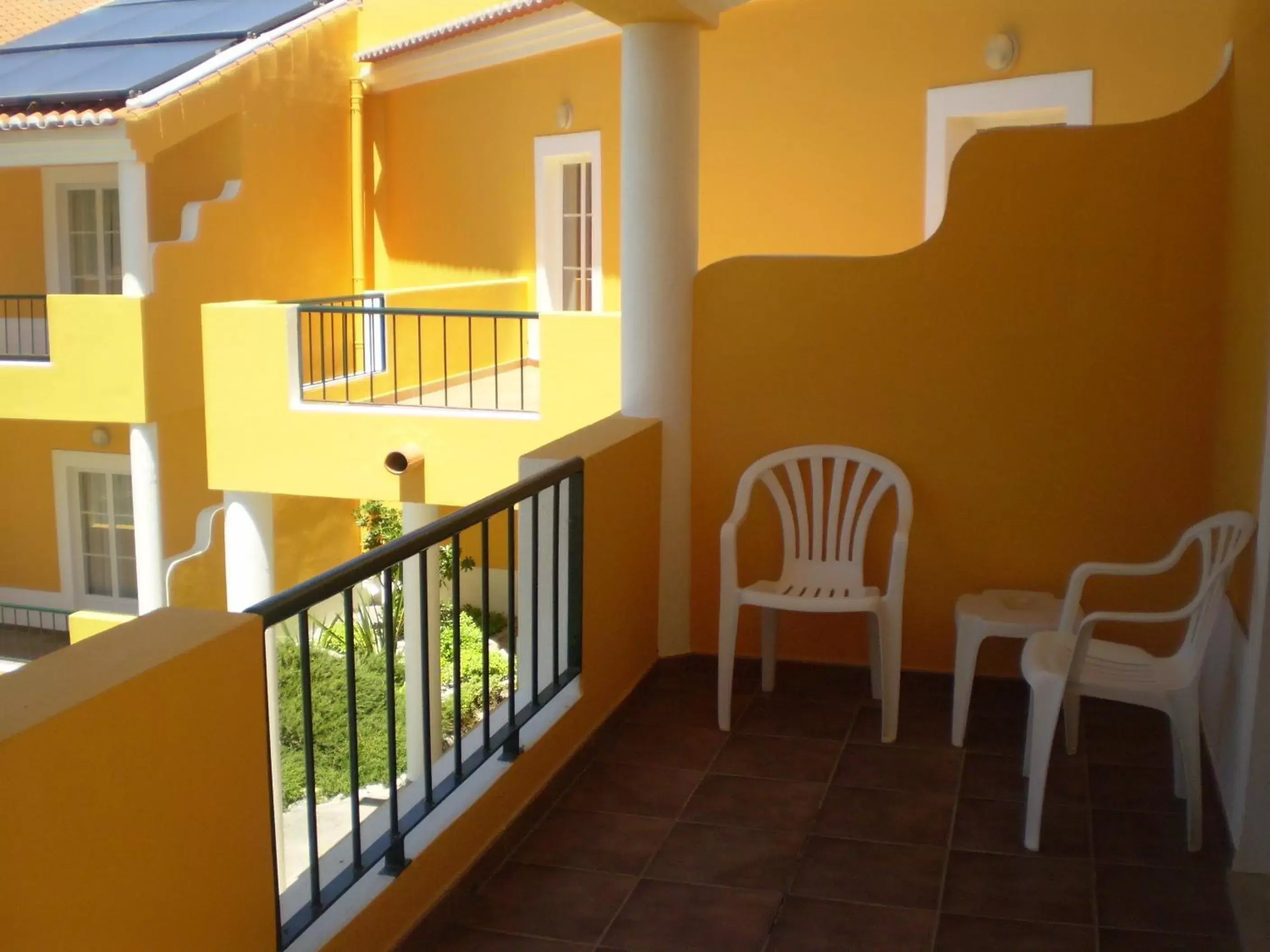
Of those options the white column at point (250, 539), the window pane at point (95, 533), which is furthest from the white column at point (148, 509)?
the window pane at point (95, 533)

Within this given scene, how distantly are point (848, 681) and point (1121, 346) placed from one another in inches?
62.9

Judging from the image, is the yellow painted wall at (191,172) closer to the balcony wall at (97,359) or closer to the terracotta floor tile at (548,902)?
the balcony wall at (97,359)

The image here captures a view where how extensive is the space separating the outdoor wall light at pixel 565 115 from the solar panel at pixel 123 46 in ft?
10.8

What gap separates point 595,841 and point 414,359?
806 centimetres

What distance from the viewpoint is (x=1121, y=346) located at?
501 centimetres

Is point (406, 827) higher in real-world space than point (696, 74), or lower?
lower

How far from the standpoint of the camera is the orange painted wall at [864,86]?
7.12 metres

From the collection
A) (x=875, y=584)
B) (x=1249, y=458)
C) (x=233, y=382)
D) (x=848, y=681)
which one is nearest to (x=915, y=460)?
(x=875, y=584)

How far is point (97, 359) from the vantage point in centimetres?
1143

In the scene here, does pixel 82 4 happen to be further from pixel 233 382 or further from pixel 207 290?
pixel 233 382

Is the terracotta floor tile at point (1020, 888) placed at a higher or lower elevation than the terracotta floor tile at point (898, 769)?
lower

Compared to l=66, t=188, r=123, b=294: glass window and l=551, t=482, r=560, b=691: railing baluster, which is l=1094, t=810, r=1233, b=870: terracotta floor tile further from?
l=66, t=188, r=123, b=294: glass window

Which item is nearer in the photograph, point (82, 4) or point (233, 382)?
point (233, 382)

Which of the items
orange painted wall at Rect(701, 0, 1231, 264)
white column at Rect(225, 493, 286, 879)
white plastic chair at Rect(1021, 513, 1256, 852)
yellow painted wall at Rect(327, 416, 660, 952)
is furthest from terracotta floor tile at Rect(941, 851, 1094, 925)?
white column at Rect(225, 493, 286, 879)
